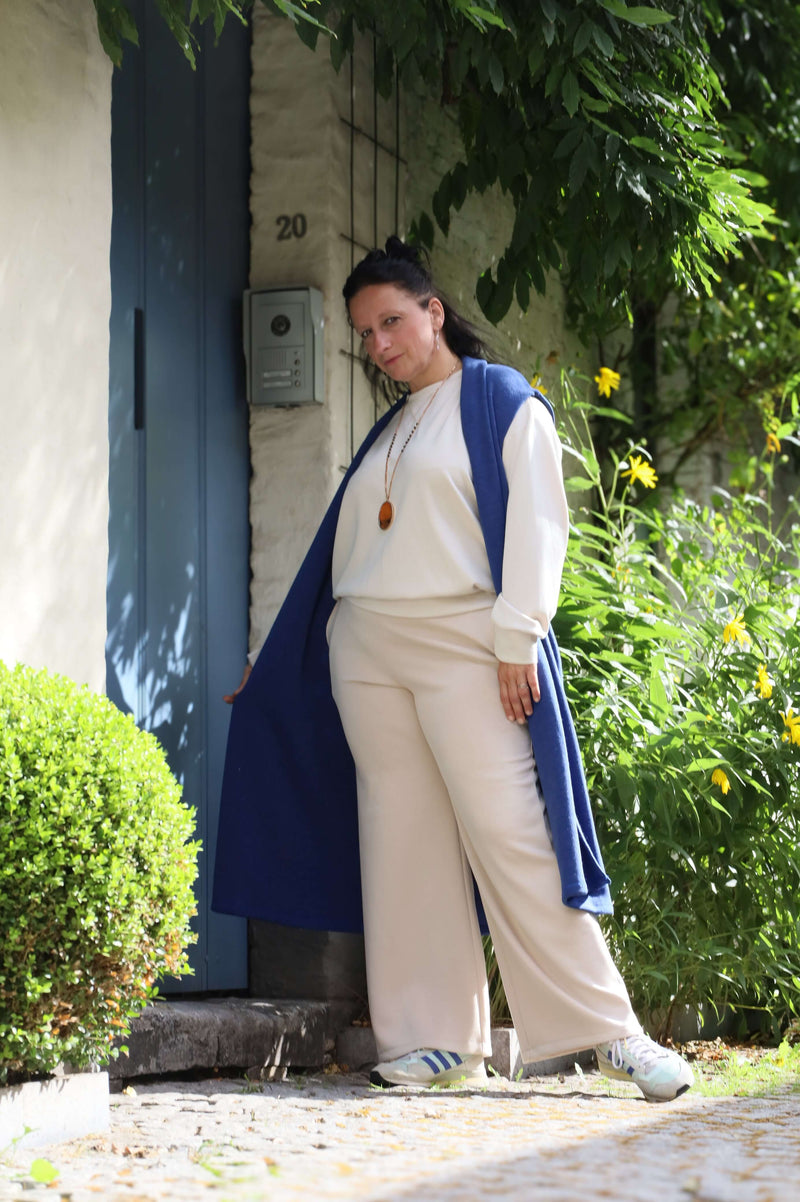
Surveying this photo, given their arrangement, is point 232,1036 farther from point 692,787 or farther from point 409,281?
point 409,281

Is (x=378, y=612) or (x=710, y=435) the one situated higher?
(x=710, y=435)

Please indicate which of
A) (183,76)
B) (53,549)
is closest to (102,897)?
(53,549)

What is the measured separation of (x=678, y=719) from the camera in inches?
149

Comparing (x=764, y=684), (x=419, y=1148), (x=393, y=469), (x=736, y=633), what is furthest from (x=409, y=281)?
(x=419, y=1148)

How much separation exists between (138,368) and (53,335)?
0.73 metres

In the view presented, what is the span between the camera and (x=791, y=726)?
3.59 m

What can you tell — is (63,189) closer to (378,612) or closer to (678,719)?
(378,612)

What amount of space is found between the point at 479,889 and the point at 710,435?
330 cm

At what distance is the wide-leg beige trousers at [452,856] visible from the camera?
3.00m

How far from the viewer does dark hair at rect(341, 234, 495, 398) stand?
3.30 m

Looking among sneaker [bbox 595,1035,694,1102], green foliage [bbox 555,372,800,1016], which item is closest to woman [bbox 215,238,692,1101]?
sneaker [bbox 595,1035,694,1102]

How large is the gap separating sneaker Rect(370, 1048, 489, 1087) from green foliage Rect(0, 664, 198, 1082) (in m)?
0.78

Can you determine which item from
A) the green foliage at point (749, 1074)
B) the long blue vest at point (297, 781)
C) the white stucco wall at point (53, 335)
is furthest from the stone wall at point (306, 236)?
the green foliage at point (749, 1074)

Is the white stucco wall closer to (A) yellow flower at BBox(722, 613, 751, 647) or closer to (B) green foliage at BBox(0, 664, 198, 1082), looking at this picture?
(B) green foliage at BBox(0, 664, 198, 1082)
